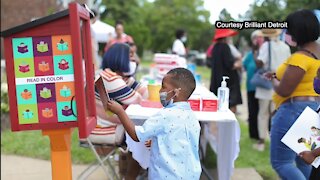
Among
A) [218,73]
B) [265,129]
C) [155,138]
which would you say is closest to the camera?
[155,138]

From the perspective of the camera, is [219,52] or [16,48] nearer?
[16,48]

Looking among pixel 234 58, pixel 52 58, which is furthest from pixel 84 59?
pixel 234 58

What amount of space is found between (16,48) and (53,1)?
26.4 m

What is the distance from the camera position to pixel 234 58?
6023 mm

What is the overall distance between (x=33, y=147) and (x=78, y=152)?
771 millimetres

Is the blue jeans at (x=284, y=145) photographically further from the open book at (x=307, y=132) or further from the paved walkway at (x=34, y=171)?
the paved walkway at (x=34, y=171)

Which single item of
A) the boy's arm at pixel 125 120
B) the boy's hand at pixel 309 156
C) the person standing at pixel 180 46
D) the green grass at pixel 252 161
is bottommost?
the green grass at pixel 252 161

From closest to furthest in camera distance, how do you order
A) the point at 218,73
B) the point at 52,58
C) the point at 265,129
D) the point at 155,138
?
1. the point at 52,58
2. the point at 155,138
3. the point at 218,73
4. the point at 265,129

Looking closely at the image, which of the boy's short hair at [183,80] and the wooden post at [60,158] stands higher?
the boy's short hair at [183,80]

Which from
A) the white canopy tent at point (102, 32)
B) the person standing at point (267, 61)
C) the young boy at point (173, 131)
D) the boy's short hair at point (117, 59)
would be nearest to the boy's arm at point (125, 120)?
the young boy at point (173, 131)

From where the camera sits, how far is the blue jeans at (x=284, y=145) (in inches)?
134

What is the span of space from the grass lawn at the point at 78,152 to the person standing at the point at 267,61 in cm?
31

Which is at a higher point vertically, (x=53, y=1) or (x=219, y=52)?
(x=53, y=1)

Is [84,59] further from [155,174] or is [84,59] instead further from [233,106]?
[233,106]
